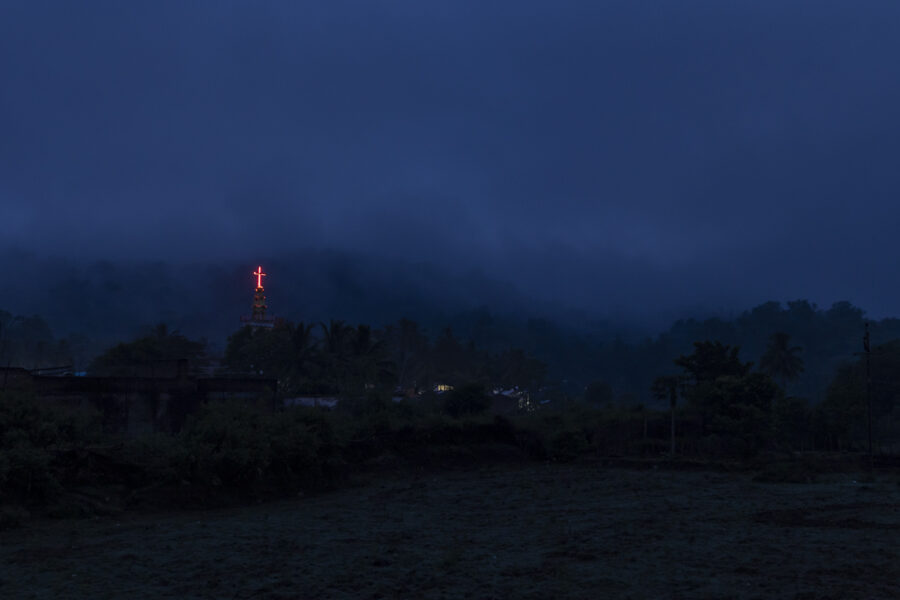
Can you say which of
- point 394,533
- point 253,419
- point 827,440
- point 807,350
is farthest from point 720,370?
point 807,350

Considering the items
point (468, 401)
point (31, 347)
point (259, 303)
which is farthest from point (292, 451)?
point (31, 347)

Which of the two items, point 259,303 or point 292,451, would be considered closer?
point 292,451

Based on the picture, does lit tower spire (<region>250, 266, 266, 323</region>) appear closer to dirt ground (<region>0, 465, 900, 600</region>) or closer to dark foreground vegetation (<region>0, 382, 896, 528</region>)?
dark foreground vegetation (<region>0, 382, 896, 528</region>)

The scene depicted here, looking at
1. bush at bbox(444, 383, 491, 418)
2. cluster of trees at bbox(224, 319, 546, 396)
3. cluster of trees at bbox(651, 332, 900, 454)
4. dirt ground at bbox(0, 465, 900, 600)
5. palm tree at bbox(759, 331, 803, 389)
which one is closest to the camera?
dirt ground at bbox(0, 465, 900, 600)

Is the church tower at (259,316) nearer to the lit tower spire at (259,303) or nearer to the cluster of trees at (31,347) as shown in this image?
the lit tower spire at (259,303)

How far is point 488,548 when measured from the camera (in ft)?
38.1

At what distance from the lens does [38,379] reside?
2597 cm

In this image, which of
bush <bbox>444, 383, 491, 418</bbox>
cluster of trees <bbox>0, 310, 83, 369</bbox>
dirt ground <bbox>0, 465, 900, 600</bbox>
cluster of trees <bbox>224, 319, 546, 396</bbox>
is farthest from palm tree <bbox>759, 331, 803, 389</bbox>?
cluster of trees <bbox>0, 310, 83, 369</bbox>

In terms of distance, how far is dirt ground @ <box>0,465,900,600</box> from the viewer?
9.06m

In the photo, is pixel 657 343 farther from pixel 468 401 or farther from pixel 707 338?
pixel 468 401

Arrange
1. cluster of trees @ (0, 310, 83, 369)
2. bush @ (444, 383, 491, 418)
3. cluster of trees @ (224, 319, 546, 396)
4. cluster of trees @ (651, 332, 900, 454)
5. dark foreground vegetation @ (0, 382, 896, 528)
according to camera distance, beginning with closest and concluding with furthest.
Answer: dark foreground vegetation @ (0, 382, 896, 528) → cluster of trees @ (651, 332, 900, 454) → bush @ (444, 383, 491, 418) → cluster of trees @ (224, 319, 546, 396) → cluster of trees @ (0, 310, 83, 369)

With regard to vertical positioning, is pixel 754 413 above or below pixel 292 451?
above

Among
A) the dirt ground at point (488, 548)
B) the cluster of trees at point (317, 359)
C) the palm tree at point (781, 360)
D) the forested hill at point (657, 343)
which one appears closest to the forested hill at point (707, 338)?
the forested hill at point (657, 343)

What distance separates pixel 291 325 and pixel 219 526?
42068 mm
